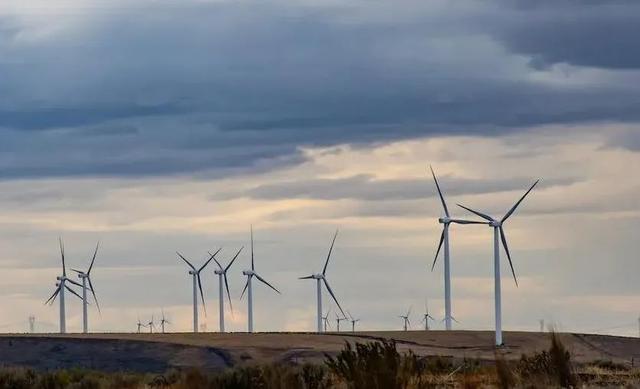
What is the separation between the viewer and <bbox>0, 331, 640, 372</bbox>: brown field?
303 feet

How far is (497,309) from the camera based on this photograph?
352 feet

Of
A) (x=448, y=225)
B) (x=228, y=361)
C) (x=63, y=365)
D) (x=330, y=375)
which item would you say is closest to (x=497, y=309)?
(x=448, y=225)

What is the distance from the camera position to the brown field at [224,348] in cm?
9238

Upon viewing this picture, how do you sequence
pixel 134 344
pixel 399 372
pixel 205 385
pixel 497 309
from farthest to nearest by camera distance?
→ pixel 497 309 < pixel 134 344 < pixel 205 385 < pixel 399 372

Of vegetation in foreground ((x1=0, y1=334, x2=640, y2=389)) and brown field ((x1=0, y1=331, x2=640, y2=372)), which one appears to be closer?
vegetation in foreground ((x1=0, y1=334, x2=640, y2=389))

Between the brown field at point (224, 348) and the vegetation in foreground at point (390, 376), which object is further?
the brown field at point (224, 348)

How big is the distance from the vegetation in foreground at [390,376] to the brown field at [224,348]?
37193mm

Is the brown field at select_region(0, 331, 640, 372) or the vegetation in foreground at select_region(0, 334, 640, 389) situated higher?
the brown field at select_region(0, 331, 640, 372)

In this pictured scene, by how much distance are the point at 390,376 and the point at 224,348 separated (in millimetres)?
63678

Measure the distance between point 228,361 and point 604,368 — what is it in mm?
45157

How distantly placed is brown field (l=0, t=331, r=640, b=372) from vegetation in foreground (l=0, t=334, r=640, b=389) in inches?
1464

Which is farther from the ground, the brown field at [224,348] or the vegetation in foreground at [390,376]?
the brown field at [224,348]

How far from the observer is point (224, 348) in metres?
97.3

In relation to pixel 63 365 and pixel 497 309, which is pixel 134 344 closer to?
pixel 63 365
